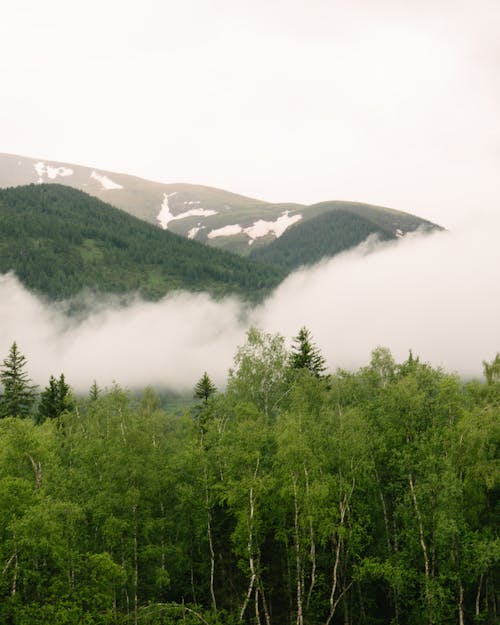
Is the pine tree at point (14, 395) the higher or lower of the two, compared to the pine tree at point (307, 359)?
lower

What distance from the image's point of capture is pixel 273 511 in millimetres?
39000

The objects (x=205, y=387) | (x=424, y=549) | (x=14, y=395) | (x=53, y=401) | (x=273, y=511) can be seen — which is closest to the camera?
(x=424, y=549)

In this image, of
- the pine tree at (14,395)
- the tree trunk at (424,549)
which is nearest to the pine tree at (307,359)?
the tree trunk at (424,549)

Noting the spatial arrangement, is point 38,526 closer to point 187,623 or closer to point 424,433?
point 187,623

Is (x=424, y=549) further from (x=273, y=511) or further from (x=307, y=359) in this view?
(x=307, y=359)

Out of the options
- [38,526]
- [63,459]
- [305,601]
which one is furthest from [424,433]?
[63,459]

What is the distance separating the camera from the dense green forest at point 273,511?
3294 centimetres

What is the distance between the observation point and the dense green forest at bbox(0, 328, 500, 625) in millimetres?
32938

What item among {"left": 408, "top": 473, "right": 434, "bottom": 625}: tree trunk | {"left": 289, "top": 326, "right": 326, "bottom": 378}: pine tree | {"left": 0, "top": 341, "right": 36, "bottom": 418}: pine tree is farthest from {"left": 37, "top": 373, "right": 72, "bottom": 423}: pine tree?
{"left": 408, "top": 473, "right": 434, "bottom": 625}: tree trunk

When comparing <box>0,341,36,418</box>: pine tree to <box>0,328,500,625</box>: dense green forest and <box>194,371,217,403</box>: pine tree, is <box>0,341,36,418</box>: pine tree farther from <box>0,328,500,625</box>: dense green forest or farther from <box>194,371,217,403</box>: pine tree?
<box>0,328,500,625</box>: dense green forest

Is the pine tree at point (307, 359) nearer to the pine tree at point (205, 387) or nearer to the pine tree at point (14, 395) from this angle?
the pine tree at point (205, 387)

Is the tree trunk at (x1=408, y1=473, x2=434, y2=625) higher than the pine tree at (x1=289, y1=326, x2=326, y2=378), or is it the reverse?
the pine tree at (x1=289, y1=326, x2=326, y2=378)

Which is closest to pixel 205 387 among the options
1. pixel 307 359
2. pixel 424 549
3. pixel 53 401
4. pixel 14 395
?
pixel 307 359

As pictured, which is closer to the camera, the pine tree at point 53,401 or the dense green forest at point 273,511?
the dense green forest at point 273,511
